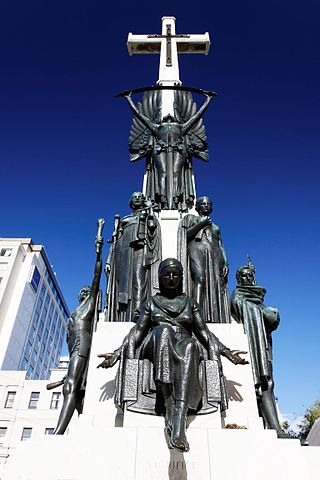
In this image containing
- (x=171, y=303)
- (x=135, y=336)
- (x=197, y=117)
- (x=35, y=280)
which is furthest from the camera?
(x=35, y=280)

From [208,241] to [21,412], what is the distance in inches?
1446

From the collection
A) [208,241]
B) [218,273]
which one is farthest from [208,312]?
[208,241]

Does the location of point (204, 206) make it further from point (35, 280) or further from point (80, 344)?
point (35, 280)

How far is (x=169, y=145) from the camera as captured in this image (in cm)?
923

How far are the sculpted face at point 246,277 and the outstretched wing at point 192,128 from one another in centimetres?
395

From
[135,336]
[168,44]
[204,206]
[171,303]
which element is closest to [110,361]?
[135,336]

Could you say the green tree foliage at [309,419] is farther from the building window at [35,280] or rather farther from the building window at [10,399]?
the building window at [35,280]

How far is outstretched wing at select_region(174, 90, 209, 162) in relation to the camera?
10164 mm

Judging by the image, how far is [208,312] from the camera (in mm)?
6617

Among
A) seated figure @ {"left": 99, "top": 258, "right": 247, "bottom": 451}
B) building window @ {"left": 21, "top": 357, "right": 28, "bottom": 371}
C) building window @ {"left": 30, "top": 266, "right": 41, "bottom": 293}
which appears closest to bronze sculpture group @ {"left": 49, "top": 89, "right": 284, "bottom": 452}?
seated figure @ {"left": 99, "top": 258, "right": 247, "bottom": 451}

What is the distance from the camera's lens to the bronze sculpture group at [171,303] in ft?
14.3

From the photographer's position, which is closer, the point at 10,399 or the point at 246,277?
the point at 246,277

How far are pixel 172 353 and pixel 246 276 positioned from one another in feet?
11.2

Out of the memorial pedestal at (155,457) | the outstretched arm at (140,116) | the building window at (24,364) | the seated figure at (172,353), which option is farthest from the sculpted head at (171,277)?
the building window at (24,364)
